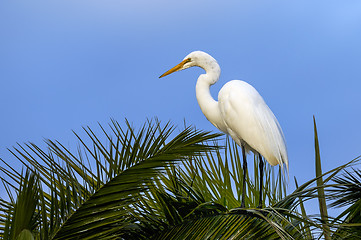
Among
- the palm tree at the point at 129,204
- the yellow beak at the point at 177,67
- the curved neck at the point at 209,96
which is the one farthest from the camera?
the yellow beak at the point at 177,67

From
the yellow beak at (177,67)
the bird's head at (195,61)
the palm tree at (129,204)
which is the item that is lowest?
the palm tree at (129,204)

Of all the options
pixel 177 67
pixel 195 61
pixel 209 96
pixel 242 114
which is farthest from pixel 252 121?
pixel 177 67

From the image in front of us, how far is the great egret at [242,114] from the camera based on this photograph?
423cm

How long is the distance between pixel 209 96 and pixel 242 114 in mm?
590

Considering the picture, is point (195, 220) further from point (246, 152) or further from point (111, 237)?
point (246, 152)

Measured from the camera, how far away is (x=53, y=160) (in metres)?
3.12

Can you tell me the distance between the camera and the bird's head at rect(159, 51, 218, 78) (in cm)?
479

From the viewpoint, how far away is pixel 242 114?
4.36 metres

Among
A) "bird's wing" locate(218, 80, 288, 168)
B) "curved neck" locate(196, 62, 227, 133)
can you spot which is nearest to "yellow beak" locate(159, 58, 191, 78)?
"curved neck" locate(196, 62, 227, 133)

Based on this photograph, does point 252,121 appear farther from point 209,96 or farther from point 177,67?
point 177,67

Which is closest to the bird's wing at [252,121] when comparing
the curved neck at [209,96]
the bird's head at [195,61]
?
the curved neck at [209,96]

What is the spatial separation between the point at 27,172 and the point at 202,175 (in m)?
2.28

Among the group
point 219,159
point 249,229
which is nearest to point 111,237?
point 249,229

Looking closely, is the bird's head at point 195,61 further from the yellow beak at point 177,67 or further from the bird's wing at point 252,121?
the bird's wing at point 252,121
